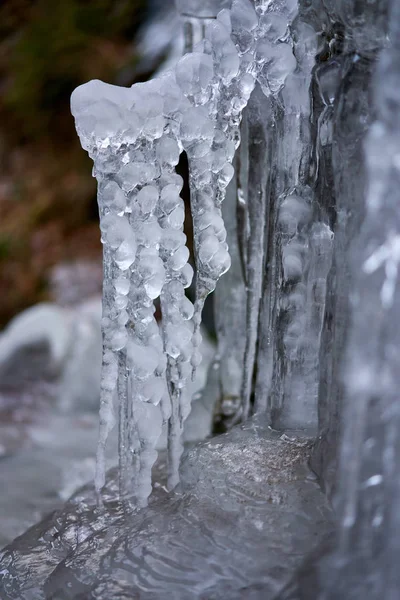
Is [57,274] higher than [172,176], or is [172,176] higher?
Answer: [172,176]

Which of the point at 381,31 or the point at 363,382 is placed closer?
the point at 363,382

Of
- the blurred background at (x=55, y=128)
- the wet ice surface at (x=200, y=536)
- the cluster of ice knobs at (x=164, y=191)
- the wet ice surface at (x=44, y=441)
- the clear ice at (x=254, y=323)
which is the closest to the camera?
the clear ice at (x=254, y=323)

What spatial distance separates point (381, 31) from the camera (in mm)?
1161

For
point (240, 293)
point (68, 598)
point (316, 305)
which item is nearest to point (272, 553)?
point (68, 598)

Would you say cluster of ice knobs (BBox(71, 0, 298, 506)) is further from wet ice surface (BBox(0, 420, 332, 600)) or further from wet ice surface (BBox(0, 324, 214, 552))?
wet ice surface (BBox(0, 324, 214, 552))

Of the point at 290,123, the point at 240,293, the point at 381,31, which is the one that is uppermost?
the point at 381,31

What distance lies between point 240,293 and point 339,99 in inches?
30.7

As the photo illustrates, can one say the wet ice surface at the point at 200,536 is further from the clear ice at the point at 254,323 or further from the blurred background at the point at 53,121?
the blurred background at the point at 53,121

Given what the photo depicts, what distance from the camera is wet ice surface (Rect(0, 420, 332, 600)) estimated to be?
1.21 meters

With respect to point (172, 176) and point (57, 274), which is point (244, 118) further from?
point (57, 274)

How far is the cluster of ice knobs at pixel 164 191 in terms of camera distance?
1.38 meters

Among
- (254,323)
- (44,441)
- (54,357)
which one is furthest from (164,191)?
(54,357)

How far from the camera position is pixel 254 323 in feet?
5.75

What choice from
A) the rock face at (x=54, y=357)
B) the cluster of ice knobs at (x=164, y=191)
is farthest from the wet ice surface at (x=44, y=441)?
the cluster of ice knobs at (x=164, y=191)
